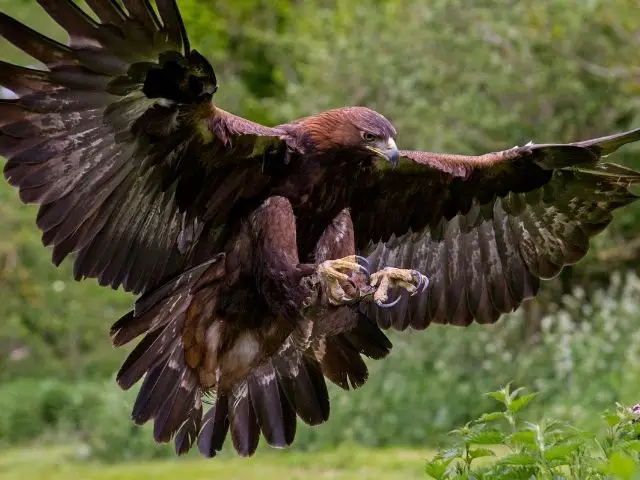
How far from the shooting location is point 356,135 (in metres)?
5.00

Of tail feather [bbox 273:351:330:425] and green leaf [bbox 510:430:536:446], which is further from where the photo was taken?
tail feather [bbox 273:351:330:425]

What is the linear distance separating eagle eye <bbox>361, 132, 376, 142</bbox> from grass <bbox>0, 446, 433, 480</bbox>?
3813 mm

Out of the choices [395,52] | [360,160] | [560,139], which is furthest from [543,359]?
[360,160]

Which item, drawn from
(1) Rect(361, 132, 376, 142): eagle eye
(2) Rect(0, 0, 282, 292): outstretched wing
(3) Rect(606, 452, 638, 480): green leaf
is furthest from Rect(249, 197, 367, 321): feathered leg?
(3) Rect(606, 452, 638, 480): green leaf

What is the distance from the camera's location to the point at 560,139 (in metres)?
11.7

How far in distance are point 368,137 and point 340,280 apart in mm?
675

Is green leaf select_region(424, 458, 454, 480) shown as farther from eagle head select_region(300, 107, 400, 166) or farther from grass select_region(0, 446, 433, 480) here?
grass select_region(0, 446, 433, 480)

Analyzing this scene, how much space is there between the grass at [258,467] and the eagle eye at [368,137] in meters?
3.81

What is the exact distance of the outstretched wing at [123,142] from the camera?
14.7 feet

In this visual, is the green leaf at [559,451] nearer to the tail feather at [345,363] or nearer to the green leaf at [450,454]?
the green leaf at [450,454]

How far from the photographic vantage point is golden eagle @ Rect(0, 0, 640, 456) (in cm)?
464

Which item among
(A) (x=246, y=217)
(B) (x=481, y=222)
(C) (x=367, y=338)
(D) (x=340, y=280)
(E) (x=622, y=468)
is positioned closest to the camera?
(E) (x=622, y=468)

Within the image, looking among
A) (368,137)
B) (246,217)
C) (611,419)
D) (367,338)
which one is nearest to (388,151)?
(368,137)

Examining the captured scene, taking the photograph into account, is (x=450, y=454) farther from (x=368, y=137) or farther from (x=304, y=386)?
(x=304, y=386)
